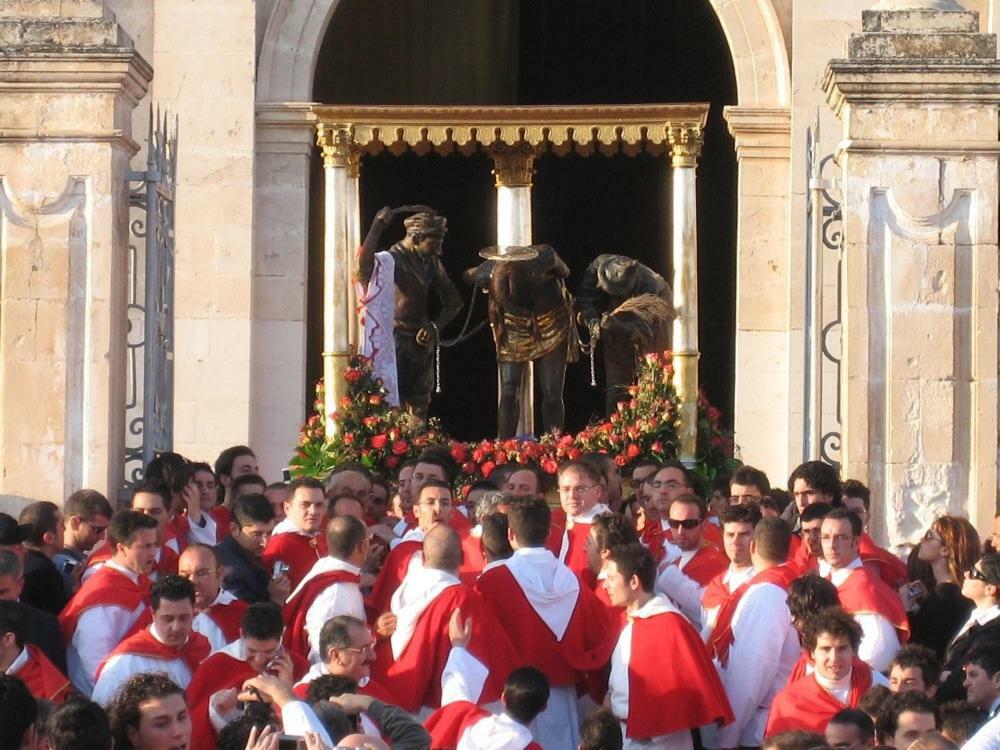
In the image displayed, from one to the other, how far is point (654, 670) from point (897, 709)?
61.8 inches

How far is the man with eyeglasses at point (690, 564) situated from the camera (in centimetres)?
988

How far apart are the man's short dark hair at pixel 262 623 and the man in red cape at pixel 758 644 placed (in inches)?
82.4

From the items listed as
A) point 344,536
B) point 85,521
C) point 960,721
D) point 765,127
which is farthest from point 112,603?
point 765,127

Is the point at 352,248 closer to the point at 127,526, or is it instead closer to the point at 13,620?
the point at 127,526

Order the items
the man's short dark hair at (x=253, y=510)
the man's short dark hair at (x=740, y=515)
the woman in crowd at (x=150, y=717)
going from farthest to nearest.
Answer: the man's short dark hair at (x=253, y=510)
the man's short dark hair at (x=740, y=515)
the woman in crowd at (x=150, y=717)

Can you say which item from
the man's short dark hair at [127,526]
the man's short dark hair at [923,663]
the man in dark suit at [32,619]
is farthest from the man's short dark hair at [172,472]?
the man's short dark hair at [923,663]

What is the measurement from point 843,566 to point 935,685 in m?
1.34

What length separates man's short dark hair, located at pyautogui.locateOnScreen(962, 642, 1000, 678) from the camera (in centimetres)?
779

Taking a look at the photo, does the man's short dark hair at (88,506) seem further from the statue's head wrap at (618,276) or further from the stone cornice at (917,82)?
the statue's head wrap at (618,276)

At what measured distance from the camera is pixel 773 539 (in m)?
9.08

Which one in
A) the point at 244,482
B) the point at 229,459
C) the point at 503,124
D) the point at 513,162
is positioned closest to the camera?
the point at 244,482

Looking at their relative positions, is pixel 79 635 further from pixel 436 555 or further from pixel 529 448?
pixel 529 448

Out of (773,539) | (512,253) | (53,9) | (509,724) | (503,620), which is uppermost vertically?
(53,9)

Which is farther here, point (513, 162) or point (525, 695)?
point (513, 162)
